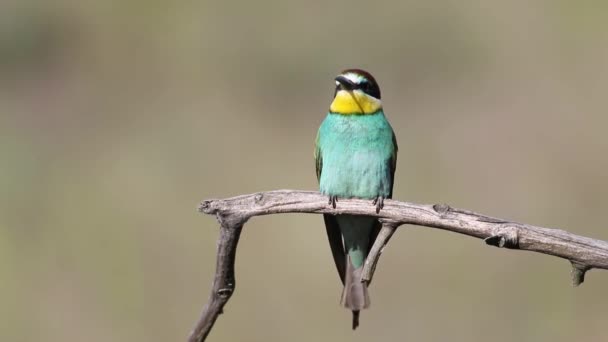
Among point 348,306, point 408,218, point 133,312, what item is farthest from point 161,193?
point 408,218

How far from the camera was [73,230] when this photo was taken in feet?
20.3

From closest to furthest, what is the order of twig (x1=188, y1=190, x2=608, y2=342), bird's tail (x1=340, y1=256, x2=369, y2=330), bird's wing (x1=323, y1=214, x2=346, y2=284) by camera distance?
1. twig (x1=188, y1=190, x2=608, y2=342)
2. bird's tail (x1=340, y1=256, x2=369, y2=330)
3. bird's wing (x1=323, y1=214, x2=346, y2=284)

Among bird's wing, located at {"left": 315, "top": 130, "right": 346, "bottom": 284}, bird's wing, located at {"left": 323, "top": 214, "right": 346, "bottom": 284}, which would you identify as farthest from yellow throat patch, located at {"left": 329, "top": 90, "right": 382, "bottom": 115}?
bird's wing, located at {"left": 323, "top": 214, "right": 346, "bottom": 284}

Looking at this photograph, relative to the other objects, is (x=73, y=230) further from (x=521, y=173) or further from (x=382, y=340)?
(x=521, y=173)

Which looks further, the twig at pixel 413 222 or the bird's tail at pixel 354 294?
the bird's tail at pixel 354 294

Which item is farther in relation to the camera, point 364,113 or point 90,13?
point 90,13

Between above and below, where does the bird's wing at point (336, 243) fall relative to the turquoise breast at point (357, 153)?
below

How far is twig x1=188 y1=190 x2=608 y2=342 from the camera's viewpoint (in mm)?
2695

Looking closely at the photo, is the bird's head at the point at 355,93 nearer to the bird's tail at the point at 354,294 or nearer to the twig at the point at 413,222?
the bird's tail at the point at 354,294

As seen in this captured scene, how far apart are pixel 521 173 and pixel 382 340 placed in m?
1.70

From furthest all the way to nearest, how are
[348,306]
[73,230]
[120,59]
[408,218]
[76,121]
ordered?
[120,59] < [76,121] < [73,230] < [348,306] < [408,218]

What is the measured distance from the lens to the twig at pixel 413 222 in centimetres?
270

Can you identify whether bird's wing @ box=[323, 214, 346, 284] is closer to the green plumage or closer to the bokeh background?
the green plumage

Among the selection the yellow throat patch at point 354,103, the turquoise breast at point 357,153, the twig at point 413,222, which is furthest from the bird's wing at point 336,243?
the twig at point 413,222
